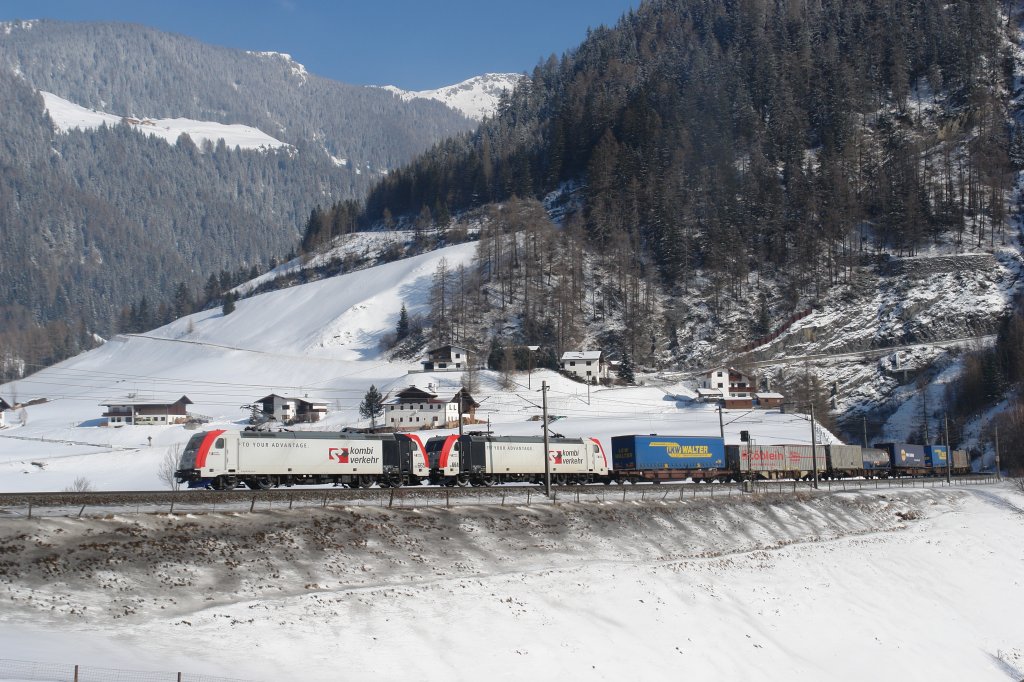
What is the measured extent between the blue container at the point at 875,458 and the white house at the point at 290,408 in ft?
241

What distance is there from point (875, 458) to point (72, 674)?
82.5 metres

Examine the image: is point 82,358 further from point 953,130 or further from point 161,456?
point 953,130

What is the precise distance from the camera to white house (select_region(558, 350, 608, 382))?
13875 centimetres

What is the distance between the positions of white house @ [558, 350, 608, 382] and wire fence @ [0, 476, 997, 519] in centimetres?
7828

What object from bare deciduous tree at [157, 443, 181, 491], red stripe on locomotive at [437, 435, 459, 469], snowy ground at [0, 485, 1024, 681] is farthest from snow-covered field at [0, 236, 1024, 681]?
bare deciduous tree at [157, 443, 181, 491]

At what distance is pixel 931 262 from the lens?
5773 inches

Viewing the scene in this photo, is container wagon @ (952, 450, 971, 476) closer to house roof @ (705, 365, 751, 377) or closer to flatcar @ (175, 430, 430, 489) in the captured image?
house roof @ (705, 365, 751, 377)

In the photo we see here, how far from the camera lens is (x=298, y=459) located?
48.1 metres

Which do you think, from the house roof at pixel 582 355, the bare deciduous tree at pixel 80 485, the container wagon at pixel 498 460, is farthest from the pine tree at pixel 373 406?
the container wagon at pixel 498 460

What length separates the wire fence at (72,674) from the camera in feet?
57.8

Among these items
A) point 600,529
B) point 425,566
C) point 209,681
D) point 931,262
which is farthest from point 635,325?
point 209,681

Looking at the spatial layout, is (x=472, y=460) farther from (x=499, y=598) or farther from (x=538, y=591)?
(x=499, y=598)

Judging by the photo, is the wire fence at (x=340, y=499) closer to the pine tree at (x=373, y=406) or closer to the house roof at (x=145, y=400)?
the pine tree at (x=373, y=406)

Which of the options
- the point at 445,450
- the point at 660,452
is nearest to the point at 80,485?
the point at 445,450
